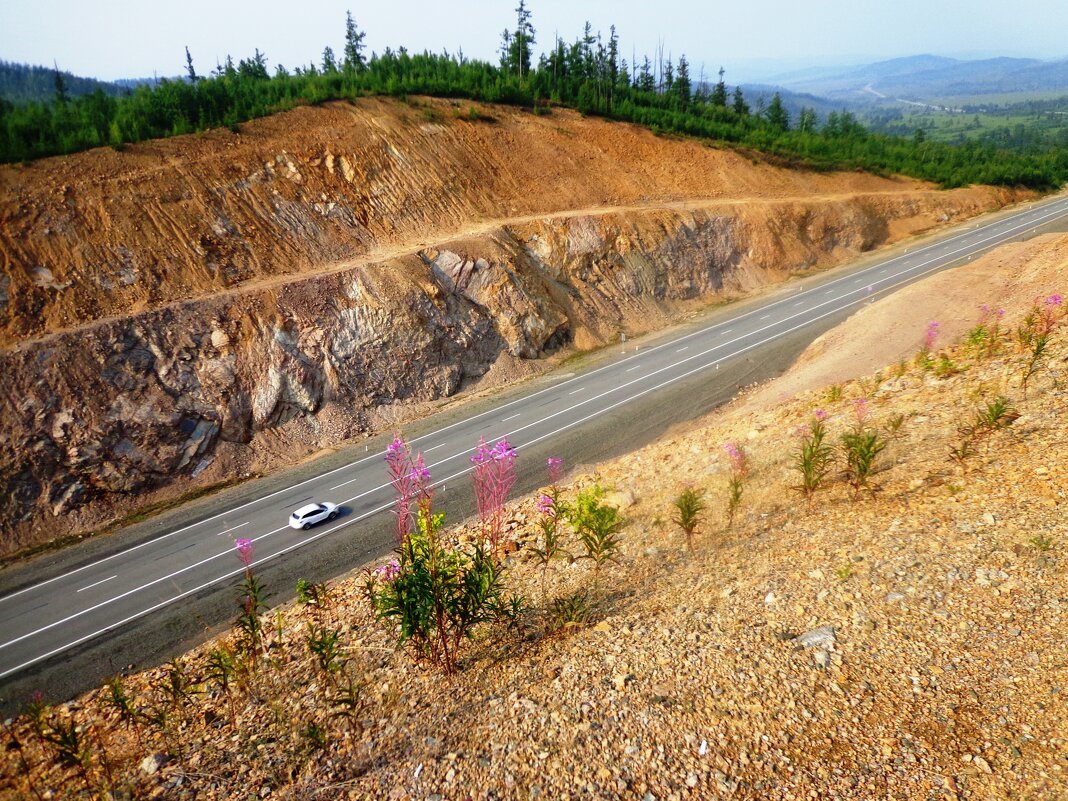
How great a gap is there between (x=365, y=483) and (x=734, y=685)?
52.6 ft

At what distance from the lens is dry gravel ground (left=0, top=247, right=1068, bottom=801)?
5480mm

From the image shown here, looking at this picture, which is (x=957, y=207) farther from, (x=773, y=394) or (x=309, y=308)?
(x=309, y=308)

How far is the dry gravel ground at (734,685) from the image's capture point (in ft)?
18.0

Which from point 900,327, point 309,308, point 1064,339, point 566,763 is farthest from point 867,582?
point 309,308

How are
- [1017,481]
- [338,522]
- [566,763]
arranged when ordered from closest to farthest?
[566,763] → [1017,481] → [338,522]

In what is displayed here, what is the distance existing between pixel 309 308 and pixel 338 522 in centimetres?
1113

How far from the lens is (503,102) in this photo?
4494 cm

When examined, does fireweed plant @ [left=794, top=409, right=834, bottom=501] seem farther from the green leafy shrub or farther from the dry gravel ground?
the green leafy shrub

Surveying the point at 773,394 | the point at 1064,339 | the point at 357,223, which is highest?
the point at 357,223

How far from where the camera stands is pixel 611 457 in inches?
792

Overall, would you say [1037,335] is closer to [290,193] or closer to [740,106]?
[290,193]

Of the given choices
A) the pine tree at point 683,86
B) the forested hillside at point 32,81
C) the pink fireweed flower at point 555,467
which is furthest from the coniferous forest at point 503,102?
the forested hillside at point 32,81

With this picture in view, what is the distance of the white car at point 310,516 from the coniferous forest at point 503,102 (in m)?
21.8

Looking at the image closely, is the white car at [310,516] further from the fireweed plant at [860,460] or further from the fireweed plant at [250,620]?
the fireweed plant at [860,460]
